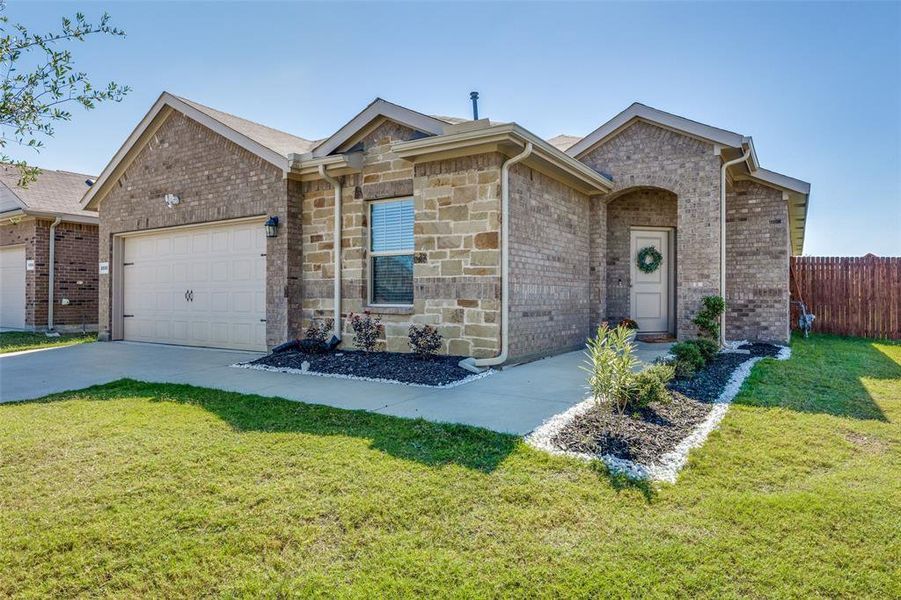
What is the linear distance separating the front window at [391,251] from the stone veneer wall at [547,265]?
1728mm

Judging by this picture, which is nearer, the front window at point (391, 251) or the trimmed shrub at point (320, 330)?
the front window at point (391, 251)

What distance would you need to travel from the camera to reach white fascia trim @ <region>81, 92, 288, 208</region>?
8.95m

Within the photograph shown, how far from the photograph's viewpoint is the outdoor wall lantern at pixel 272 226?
8891mm

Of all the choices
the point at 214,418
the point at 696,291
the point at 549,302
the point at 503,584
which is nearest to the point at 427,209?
the point at 549,302

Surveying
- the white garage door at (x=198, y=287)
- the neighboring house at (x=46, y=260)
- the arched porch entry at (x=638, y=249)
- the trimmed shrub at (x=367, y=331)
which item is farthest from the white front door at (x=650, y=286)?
the neighboring house at (x=46, y=260)

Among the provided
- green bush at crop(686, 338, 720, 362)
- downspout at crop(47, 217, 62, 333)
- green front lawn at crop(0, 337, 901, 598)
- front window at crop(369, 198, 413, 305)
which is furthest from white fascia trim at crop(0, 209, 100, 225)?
green bush at crop(686, 338, 720, 362)

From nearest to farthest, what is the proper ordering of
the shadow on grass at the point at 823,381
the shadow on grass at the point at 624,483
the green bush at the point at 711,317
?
the shadow on grass at the point at 624,483, the shadow on grass at the point at 823,381, the green bush at the point at 711,317

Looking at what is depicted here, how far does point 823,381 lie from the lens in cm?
661

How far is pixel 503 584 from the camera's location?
2.40m

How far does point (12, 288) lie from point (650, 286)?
1710 cm

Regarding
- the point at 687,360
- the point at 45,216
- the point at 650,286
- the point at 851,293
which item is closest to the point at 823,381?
the point at 687,360

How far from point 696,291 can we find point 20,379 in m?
10.7

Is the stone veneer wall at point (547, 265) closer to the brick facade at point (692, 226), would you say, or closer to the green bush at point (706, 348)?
the brick facade at point (692, 226)

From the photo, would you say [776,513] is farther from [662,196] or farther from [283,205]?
[662,196]
